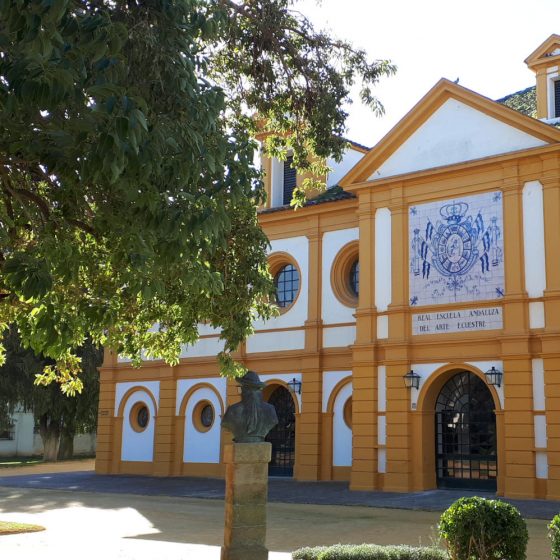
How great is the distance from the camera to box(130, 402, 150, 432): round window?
30.3 m

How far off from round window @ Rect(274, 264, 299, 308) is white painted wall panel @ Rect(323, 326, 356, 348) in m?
1.95

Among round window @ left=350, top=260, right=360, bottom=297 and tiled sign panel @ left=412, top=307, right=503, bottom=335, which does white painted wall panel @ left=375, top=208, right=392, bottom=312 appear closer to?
tiled sign panel @ left=412, top=307, right=503, bottom=335

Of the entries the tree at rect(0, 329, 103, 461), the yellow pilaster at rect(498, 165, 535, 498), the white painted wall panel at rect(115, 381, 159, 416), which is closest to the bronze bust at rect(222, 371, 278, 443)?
the yellow pilaster at rect(498, 165, 535, 498)

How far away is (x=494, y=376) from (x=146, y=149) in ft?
53.2

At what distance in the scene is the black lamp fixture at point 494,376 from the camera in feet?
68.8

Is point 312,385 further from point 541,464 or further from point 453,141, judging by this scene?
point 453,141

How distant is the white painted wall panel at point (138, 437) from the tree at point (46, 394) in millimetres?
6321

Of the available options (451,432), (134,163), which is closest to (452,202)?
(451,432)

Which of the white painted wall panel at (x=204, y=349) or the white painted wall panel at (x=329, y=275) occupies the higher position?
the white painted wall panel at (x=329, y=275)

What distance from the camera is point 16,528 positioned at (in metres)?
15.4

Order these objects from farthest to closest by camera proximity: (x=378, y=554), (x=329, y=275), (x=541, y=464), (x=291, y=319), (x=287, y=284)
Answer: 1. (x=287, y=284)
2. (x=291, y=319)
3. (x=329, y=275)
4. (x=541, y=464)
5. (x=378, y=554)

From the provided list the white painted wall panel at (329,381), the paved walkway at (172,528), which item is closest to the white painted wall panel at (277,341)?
the white painted wall panel at (329,381)

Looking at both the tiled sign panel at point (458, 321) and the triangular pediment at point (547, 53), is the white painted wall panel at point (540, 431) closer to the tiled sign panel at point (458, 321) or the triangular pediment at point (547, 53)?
the tiled sign panel at point (458, 321)

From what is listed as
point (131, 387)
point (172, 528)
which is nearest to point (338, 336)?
point (131, 387)
